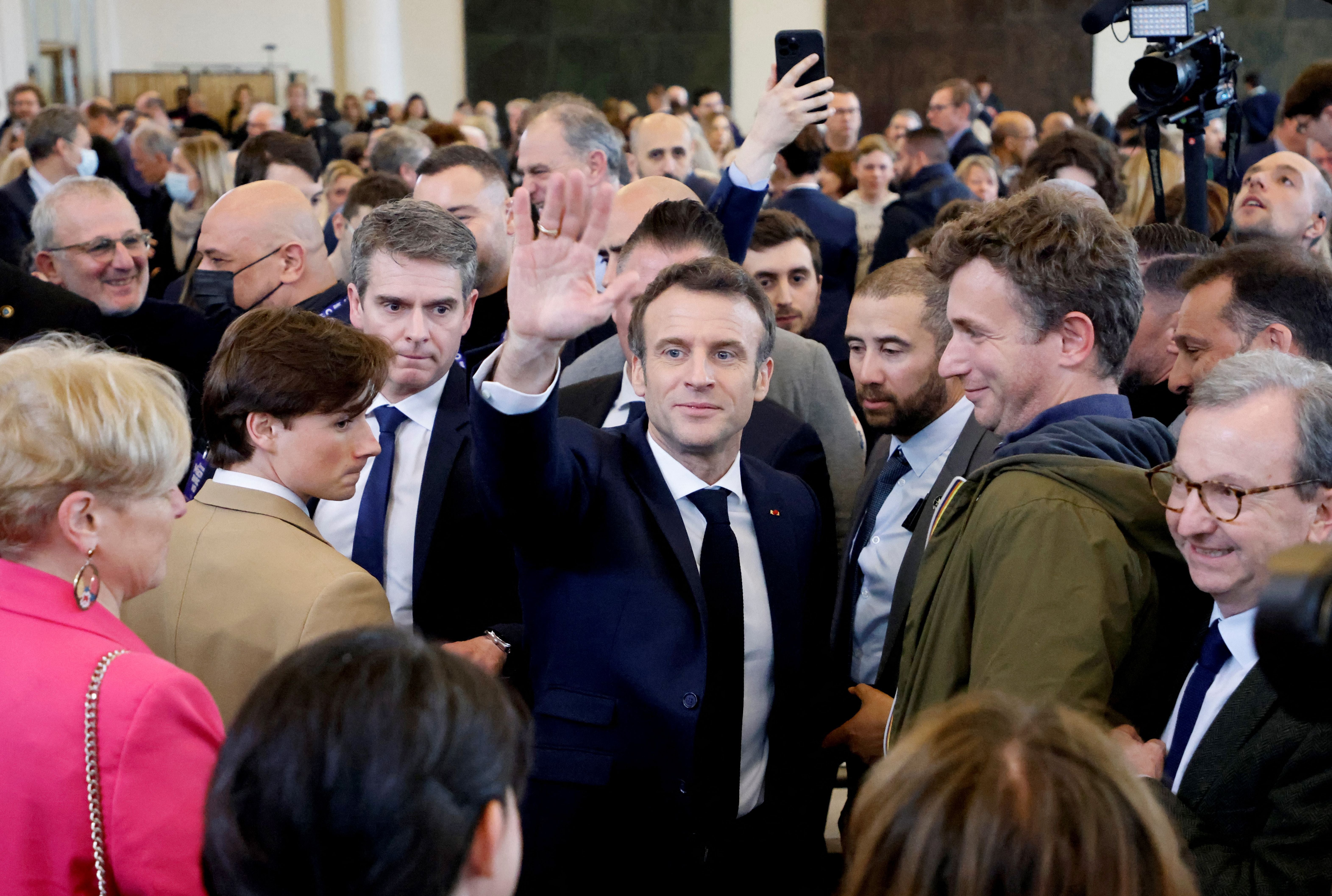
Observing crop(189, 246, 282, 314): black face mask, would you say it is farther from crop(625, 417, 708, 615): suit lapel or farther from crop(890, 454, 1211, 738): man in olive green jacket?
crop(890, 454, 1211, 738): man in olive green jacket

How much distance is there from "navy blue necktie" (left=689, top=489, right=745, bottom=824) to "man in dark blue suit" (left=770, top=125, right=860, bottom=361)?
3.08m

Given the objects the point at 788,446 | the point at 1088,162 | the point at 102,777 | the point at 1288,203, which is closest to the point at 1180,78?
the point at 1288,203

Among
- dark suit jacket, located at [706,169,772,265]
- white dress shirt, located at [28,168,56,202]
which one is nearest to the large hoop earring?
dark suit jacket, located at [706,169,772,265]

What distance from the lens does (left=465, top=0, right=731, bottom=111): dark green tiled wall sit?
1738 centimetres

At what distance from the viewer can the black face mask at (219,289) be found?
350cm

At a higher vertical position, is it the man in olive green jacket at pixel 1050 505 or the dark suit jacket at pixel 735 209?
the dark suit jacket at pixel 735 209

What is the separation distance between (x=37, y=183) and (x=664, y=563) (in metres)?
5.98

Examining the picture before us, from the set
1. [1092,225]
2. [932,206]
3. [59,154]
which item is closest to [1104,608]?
[1092,225]

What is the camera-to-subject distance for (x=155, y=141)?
823 cm

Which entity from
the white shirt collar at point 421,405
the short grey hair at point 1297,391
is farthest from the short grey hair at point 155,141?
the short grey hair at point 1297,391

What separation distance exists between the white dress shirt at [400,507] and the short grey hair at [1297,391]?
5.06 feet

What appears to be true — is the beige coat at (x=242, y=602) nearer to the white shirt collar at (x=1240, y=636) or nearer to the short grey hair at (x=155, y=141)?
the white shirt collar at (x=1240, y=636)

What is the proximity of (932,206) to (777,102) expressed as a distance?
2676mm

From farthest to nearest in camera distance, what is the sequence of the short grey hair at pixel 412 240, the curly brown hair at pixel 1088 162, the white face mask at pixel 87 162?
the white face mask at pixel 87 162 < the curly brown hair at pixel 1088 162 < the short grey hair at pixel 412 240
